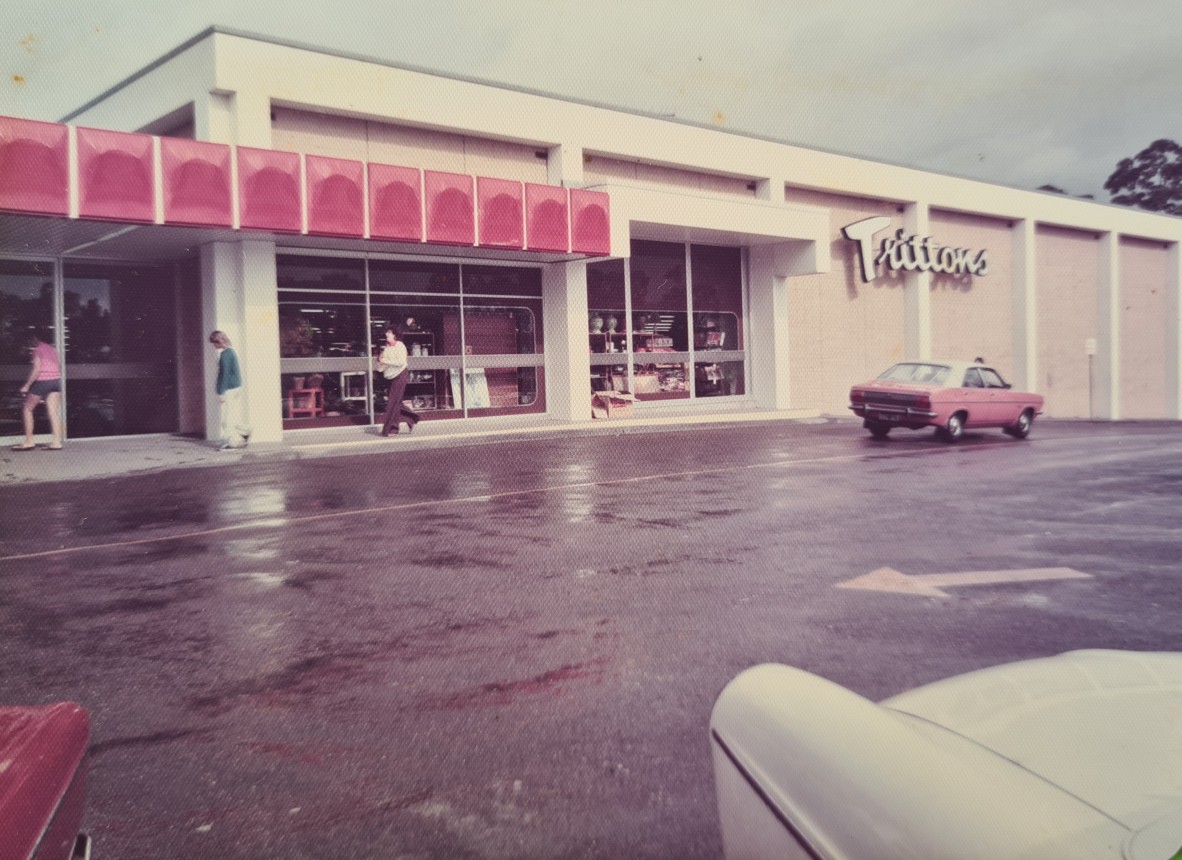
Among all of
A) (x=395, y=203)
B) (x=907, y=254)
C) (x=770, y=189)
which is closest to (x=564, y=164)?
(x=395, y=203)

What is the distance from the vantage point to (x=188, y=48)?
53.3ft

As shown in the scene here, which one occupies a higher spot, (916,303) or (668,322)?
(916,303)

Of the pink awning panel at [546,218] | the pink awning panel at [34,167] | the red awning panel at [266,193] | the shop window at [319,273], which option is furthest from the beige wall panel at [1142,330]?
the pink awning panel at [34,167]

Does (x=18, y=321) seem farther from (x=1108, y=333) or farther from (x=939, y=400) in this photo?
(x=1108, y=333)

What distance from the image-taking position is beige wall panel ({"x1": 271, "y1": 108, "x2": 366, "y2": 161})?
55.3 ft

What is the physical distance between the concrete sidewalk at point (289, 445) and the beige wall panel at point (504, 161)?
17.3 feet

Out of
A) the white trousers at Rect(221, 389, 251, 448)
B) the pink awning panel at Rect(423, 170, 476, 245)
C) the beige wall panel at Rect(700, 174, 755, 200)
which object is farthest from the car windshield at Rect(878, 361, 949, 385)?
the white trousers at Rect(221, 389, 251, 448)

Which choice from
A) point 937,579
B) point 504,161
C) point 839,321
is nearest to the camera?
point 937,579

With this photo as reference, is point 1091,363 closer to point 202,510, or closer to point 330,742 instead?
point 202,510

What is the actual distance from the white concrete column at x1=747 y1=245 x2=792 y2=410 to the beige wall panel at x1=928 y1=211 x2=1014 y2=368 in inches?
314

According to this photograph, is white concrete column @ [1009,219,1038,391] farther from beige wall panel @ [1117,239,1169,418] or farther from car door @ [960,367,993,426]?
car door @ [960,367,993,426]

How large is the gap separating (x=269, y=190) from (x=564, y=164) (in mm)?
7456

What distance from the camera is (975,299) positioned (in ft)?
105

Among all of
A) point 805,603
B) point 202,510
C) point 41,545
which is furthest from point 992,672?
point 202,510
